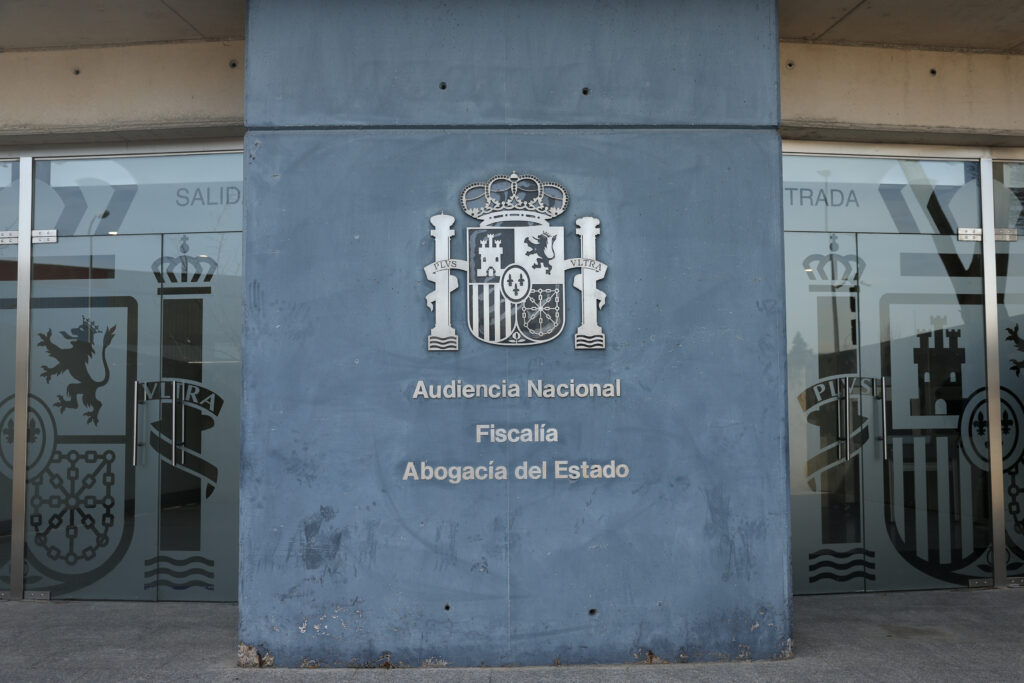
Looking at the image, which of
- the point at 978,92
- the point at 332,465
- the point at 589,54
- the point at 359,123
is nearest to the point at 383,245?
the point at 359,123

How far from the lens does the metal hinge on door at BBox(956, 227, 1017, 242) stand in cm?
599

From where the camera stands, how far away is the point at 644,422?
4293 millimetres

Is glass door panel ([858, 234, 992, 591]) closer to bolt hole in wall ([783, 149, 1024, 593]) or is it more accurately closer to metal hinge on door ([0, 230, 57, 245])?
bolt hole in wall ([783, 149, 1024, 593])

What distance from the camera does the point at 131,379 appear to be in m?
5.68

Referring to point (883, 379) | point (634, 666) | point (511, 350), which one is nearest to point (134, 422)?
point (511, 350)

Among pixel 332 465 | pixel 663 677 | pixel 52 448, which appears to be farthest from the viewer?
pixel 52 448

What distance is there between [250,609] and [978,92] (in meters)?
5.68

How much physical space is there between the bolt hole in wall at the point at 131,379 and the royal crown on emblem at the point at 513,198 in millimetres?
2114

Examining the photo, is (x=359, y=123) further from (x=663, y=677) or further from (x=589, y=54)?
(x=663, y=677)

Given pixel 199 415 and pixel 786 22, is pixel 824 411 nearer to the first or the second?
pixel 786 22

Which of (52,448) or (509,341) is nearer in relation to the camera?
(509,341)

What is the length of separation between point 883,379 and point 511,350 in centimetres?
298

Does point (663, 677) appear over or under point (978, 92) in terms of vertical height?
under

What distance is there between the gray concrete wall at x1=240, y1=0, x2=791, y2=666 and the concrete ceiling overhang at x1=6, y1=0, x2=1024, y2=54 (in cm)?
98
